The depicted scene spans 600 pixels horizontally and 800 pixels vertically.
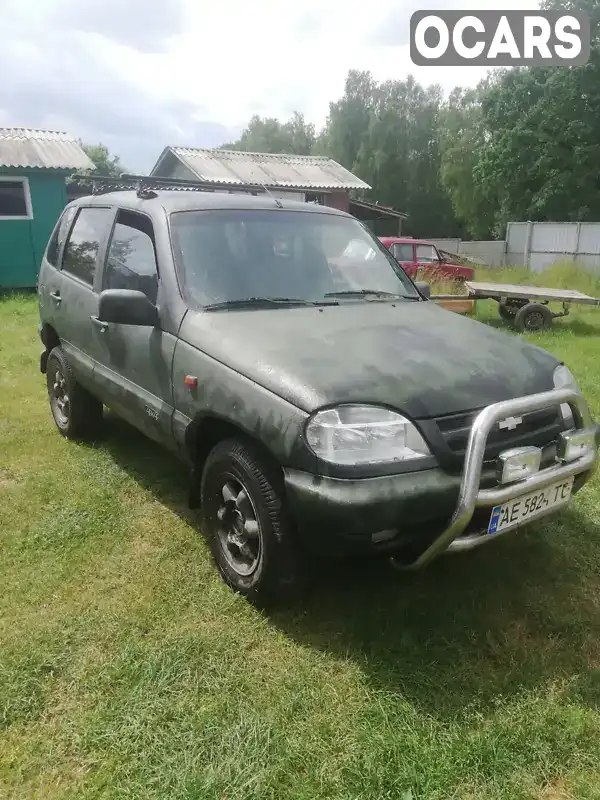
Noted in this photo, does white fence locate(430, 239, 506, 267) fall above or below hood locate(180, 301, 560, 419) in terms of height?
below

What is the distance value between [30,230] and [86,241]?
12.2 m

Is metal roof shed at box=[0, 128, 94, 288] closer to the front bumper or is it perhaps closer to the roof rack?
the roof rack

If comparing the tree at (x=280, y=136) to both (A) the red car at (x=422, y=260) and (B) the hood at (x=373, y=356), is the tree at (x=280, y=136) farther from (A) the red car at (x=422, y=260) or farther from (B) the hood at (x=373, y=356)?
(B) the hood at (x=373, y=356)

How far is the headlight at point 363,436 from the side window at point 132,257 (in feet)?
4.78

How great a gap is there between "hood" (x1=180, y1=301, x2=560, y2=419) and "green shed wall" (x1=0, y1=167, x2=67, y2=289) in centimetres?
1369

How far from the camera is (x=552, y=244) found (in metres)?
21.2

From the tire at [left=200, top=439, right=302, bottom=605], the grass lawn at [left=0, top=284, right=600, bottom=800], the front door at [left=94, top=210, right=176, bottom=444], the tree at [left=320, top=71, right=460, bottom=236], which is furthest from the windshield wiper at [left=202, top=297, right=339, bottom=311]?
the tree at [left=320, top=71, right=460, bottom=236]

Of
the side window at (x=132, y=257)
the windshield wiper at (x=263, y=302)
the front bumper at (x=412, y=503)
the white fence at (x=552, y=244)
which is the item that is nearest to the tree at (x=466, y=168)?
the white fence at (x=552, y=244)

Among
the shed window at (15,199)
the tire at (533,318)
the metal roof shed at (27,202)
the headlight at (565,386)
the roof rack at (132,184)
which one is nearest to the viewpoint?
the headlight at (565,386)

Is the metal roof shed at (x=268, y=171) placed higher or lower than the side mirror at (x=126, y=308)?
higher

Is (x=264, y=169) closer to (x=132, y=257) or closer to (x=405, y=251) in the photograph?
(x=405, y=251)

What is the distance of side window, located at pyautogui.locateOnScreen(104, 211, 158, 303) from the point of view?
355 centimetres

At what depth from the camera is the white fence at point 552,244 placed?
64.9ft

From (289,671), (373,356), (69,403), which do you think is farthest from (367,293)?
(69,403)
